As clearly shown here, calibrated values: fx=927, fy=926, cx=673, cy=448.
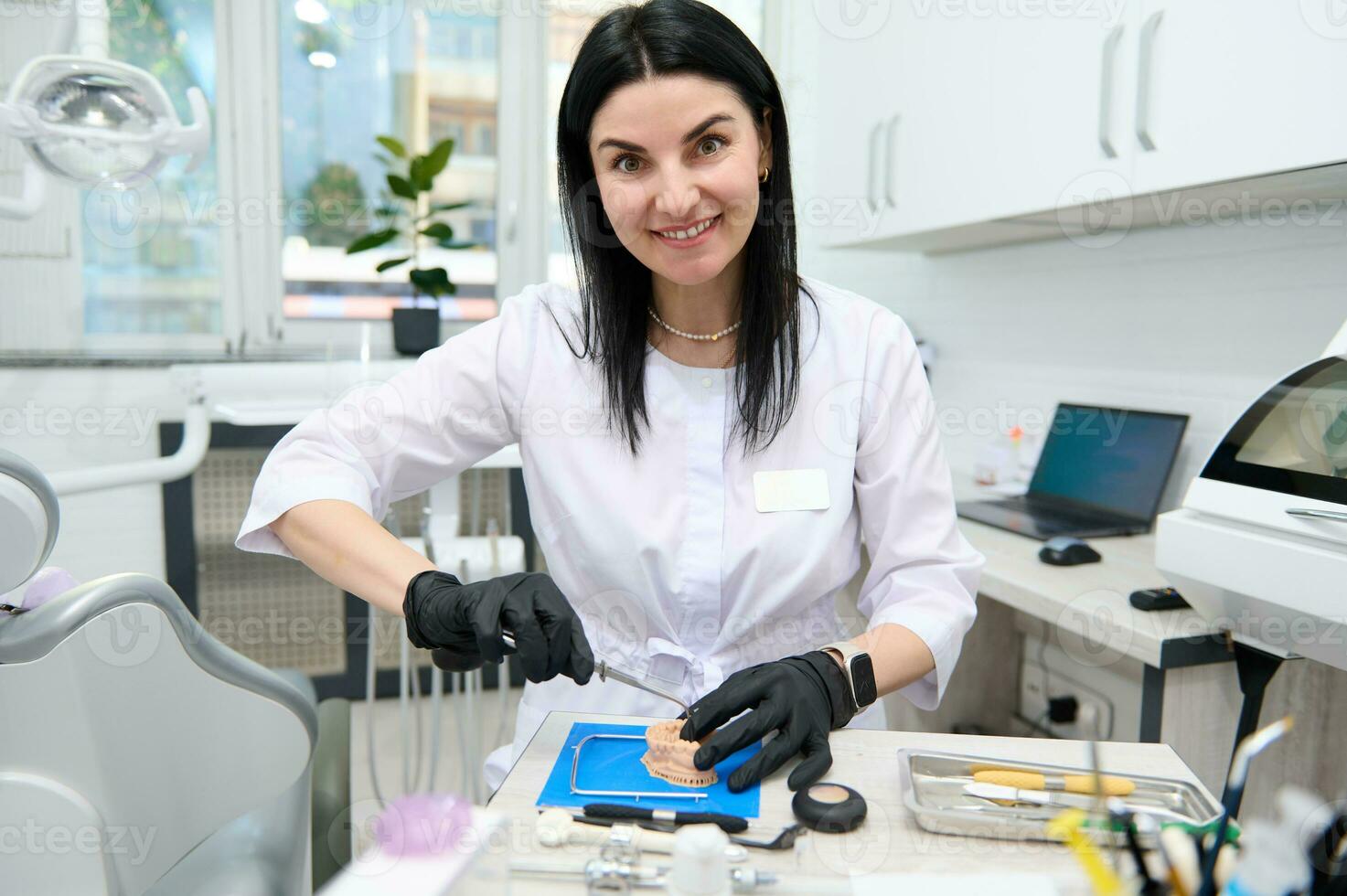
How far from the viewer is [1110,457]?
73.4 inches

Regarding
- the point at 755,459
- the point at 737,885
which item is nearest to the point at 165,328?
the point at 755,459

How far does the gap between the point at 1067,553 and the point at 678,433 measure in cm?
75

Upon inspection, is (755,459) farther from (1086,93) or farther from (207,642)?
(1086,93)

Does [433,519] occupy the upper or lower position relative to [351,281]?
lower

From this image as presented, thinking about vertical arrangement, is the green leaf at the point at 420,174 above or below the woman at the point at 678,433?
above

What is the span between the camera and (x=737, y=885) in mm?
607

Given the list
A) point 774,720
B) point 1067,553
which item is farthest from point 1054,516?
point 774,720

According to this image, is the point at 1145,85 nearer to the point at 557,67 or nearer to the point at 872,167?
the point at 872,167

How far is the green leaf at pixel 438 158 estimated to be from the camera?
8.27 feet

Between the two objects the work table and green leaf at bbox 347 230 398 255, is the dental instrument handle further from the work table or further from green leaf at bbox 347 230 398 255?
green leaf at bbox 347 230 398 255

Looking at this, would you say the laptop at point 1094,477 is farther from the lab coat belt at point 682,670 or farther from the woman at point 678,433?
the lab coat belt at point 682,670

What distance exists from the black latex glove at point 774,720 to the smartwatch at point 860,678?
35 mm

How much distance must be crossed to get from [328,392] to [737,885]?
1760 mm

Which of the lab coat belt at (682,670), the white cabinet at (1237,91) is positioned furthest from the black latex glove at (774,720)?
the white cabinet at (1237,91)
